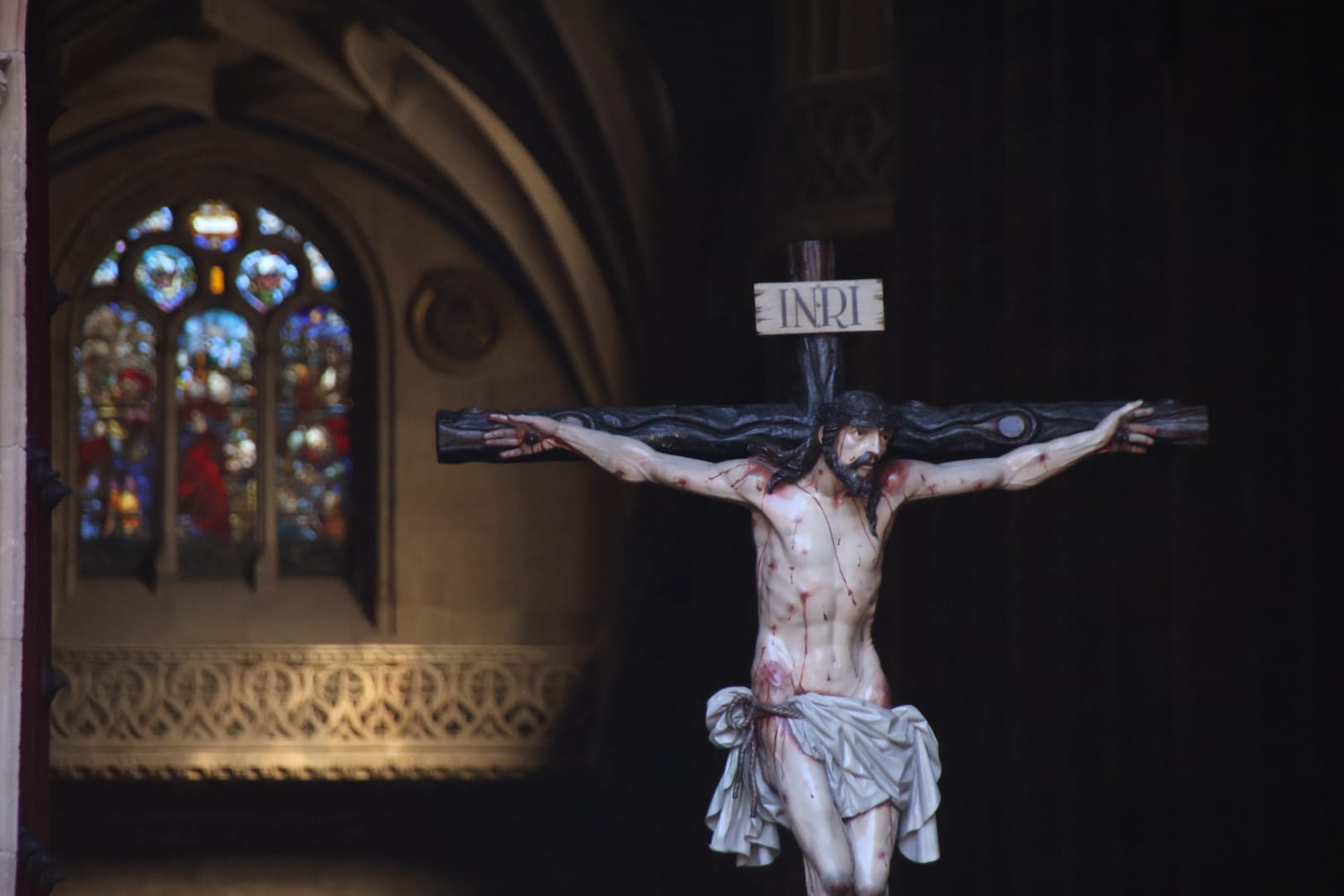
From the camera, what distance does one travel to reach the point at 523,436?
255 inches

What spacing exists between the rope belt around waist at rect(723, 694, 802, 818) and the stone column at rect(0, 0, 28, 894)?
2.09 m

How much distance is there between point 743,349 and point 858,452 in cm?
847

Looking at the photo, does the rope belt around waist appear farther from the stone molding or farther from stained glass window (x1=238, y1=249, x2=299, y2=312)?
stained glass window (x1=238, y1=249, x2=299, y2=312)

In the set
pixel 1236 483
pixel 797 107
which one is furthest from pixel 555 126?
pixel 1236 483

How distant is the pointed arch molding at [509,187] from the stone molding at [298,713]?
8.43ft

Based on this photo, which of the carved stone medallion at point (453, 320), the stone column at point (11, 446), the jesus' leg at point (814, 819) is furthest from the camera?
the carved stone medallion at point (453, 320)

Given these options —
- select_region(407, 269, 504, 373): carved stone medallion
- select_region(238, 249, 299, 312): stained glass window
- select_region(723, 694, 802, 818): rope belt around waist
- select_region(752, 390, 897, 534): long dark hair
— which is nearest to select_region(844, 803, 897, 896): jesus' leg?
select_region(723, 694, 802, 818): rope belt around waist

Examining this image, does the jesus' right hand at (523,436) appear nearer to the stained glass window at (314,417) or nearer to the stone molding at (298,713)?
the stone molding at (298,713)

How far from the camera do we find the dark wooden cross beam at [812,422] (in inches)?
254

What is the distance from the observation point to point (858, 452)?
622cm

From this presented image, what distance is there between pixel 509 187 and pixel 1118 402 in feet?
40.9

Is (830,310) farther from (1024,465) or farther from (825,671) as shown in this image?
(825,671)

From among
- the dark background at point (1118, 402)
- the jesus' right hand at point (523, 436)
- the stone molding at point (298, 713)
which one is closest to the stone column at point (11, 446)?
the jesus' right hand at point (523, 436)

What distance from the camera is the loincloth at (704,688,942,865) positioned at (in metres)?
6.12
